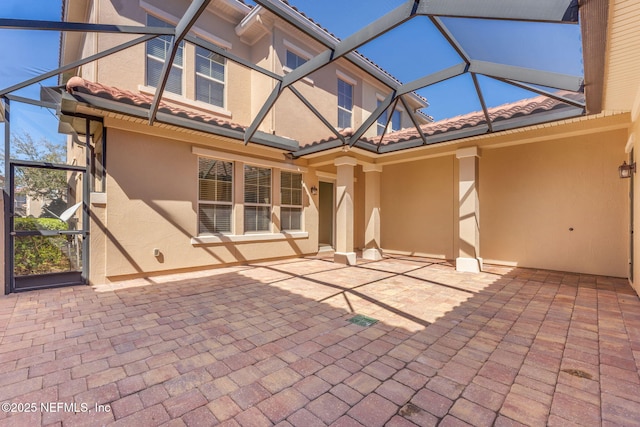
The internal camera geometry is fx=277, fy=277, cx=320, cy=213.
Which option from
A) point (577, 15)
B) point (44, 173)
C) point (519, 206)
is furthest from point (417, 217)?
point (44, 173)

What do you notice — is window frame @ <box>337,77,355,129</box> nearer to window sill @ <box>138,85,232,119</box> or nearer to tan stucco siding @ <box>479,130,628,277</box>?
window sill @ <box>138,85,232,119</box>

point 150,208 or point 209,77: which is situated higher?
point 209,77

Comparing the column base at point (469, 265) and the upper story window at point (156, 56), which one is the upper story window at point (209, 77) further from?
the column base at point (469, 265)

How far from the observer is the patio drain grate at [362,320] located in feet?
12.6

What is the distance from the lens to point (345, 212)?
8.23m

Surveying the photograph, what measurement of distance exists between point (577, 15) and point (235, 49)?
9080mm

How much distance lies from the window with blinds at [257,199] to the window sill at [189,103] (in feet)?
6.87

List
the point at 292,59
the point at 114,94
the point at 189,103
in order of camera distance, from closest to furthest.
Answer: the point at 114,94
the point at 189,103
the point at 292,59

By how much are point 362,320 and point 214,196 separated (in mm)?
5299

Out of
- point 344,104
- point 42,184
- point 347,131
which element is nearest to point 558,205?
point 347,131

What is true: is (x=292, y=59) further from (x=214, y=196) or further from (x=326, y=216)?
(x=326, y=216)

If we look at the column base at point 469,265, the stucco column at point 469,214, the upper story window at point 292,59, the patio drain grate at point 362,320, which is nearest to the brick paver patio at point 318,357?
the patio drain grate at point 362,320

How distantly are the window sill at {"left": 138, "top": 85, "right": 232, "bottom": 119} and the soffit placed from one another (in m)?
8.44

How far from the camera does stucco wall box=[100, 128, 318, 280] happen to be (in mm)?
5887
